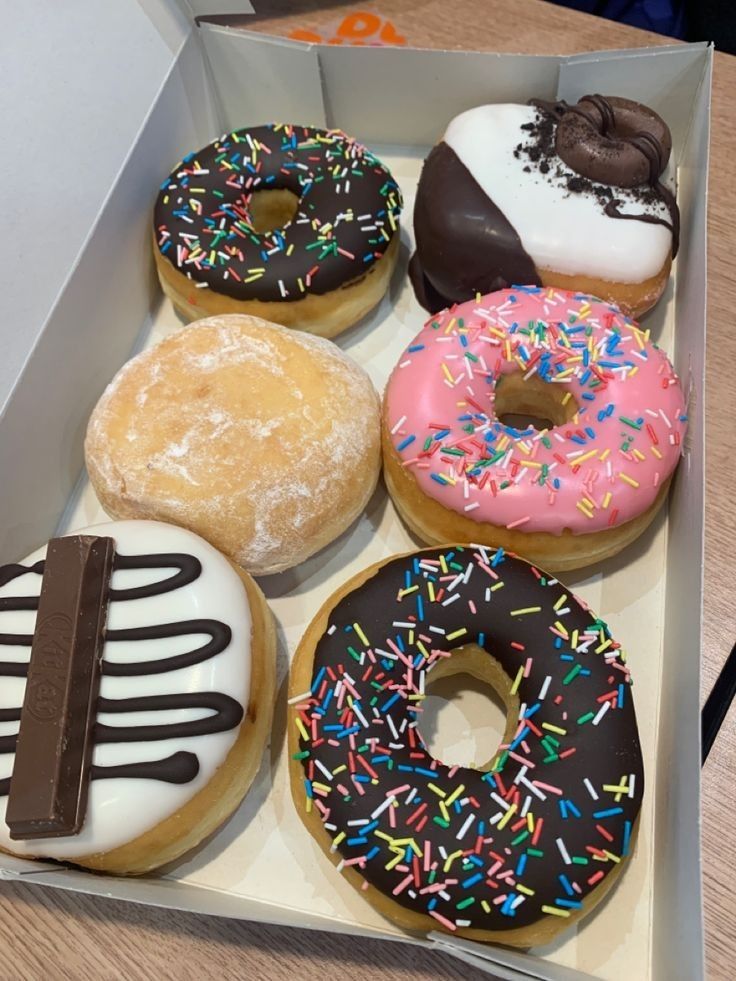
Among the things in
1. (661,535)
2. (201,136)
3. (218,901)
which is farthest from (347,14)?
(218,901)

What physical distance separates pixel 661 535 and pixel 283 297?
839 mm

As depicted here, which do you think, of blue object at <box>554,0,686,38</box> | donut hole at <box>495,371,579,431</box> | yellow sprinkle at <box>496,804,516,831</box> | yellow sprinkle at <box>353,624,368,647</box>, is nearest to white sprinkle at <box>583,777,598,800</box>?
yellow sprinkle at <box>496,804,516,831</box>

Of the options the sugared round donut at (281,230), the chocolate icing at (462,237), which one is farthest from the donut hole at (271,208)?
the chocolate icing at (462,237)

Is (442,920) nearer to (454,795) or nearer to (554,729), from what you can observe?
(454,795)

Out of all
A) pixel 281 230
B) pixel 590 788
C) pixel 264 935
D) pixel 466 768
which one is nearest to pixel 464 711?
pixel 466 768

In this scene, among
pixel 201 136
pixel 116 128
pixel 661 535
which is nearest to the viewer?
pixel 661 535

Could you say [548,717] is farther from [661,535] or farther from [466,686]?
[661,535]

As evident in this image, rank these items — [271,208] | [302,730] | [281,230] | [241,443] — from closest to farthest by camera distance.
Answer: [302,730], [241,443], [281,230], [271,208]

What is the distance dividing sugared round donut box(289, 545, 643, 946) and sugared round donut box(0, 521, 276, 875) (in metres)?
0.12

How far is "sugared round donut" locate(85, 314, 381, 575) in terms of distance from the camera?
1.35m

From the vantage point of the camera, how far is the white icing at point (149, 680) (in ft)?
3.64

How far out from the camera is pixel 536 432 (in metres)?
1.40

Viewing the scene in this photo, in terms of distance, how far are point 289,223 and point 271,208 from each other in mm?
138

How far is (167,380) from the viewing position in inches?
56.5
